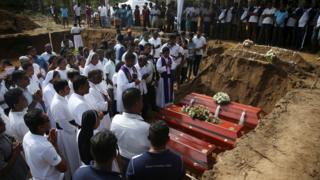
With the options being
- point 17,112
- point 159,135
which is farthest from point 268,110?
point 17,112

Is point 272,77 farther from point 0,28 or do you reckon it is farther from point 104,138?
point 0,28

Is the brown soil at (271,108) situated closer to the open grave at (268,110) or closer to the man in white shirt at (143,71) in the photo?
the open grave at (268,110)

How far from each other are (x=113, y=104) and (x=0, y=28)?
15.3 meters

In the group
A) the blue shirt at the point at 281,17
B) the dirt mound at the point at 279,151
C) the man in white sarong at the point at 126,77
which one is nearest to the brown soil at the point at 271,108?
the dirt mound at the point at 279,151

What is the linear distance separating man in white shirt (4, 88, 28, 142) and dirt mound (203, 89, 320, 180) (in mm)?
3077

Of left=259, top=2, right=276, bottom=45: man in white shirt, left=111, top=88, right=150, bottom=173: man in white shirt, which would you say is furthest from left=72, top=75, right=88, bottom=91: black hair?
left=259, top=2, right=276, bottom=45: man in white shirt

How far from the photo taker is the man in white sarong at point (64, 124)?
4496 millimetres

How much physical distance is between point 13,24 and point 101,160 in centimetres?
2036

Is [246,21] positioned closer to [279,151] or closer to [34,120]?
[279,151]

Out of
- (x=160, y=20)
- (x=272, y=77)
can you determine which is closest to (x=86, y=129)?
(x=272, y=77)

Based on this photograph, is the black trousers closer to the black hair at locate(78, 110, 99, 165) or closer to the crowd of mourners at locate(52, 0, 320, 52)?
the crowd of mourners at locate(52, 0, 320, 52)

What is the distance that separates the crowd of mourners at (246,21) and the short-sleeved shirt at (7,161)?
36.7 ft

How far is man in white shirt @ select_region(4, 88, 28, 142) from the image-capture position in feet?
13.3

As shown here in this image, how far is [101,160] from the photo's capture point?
8.84 ft
